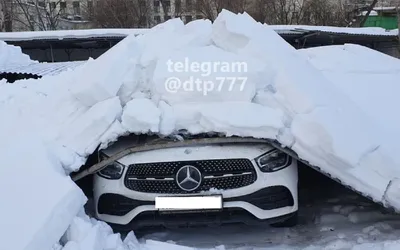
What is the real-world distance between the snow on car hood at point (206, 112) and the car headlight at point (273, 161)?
0.16 metres

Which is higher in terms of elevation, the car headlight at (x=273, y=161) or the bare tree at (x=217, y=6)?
the car headlight at (x=273, y=161)

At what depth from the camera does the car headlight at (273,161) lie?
156 inches

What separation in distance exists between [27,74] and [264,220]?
7.66 m

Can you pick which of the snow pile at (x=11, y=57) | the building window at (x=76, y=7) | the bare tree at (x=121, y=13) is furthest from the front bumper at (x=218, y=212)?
the building window at (x=76, y=7)

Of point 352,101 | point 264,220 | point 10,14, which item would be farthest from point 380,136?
point 10,14

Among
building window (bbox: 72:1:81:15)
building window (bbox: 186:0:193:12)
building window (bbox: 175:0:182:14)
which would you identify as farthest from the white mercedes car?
building window (bbox: 72:1:81:15)

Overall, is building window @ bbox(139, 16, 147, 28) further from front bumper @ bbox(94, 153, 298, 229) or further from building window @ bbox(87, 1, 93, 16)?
front bumper @ bbox(94, 153, 298, 229)

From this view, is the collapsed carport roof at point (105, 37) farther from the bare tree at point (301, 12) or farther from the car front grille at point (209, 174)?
the bare tree at point (301, 12)

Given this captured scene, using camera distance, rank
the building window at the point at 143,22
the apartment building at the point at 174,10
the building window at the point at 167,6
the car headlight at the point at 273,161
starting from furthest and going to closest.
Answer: the building window at the point at 167,6 < the apartment building at the point at 174,10 < the building window at the point at 143,22 < the car headlight at the point at 273,161

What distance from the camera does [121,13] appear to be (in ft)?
118

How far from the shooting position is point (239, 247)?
3.96 m

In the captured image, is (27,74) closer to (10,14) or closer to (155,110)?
(155,110)

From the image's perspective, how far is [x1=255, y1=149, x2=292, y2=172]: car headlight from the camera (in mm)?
3961

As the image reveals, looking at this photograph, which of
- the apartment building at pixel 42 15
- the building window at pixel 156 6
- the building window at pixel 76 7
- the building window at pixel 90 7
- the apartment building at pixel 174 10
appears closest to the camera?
the apartment building at pixel 174 10
